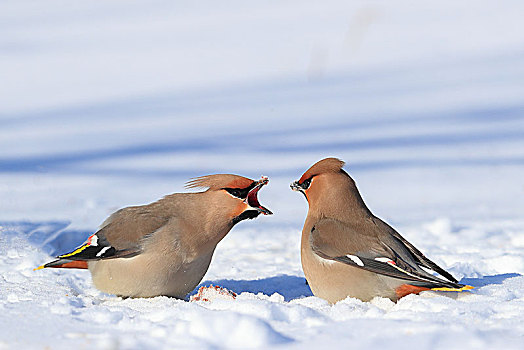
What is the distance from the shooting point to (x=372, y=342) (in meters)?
2.73

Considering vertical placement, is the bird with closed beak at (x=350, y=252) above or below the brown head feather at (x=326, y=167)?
below

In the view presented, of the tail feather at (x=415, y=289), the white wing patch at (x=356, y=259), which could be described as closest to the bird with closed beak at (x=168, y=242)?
the white wing patch at (x=356, y=259)

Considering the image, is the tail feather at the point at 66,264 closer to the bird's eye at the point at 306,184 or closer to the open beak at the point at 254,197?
the open beak at the point at 254,197

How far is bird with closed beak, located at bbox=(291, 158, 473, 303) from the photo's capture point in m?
3.65

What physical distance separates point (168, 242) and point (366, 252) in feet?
2.98

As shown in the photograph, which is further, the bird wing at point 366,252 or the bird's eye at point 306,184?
the bird's eye at point 306,184

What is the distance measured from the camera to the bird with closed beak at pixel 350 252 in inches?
144

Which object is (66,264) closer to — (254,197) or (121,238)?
(121,238)

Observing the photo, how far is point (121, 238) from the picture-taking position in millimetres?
4043

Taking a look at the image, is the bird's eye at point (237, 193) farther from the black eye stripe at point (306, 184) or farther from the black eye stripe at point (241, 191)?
the black eye stripe at point (306, 184)

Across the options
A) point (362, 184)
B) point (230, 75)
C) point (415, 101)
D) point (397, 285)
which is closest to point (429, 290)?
point (397, 285)

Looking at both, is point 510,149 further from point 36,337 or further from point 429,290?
point 36,337

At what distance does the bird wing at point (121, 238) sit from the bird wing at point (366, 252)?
76cm

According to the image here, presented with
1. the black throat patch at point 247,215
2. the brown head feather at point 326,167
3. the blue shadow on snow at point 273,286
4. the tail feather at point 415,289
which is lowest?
the blue shadow on snow at point 273,286
